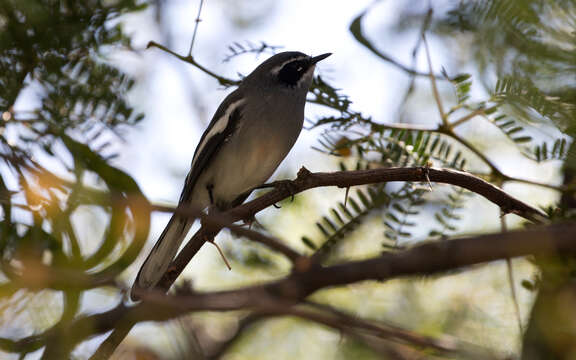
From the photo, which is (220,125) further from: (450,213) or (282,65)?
(450,213)

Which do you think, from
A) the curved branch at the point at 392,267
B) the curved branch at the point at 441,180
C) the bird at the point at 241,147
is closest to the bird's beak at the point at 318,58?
the bird at the point at 241,147

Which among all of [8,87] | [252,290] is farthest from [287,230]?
[252,290]

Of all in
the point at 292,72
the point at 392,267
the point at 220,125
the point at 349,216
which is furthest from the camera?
the point at 292,72

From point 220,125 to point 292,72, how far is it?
2.05ft

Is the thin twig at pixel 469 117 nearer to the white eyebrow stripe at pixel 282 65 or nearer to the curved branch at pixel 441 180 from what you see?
the curved branch at pixel 441 180

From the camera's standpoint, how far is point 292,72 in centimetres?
355

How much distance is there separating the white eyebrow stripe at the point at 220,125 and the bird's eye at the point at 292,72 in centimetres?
35

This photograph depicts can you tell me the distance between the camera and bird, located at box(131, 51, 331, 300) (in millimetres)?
2996

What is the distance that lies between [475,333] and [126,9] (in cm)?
185

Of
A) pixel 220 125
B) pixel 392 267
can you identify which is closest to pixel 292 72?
pixel 220 125

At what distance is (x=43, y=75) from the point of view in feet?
7.52

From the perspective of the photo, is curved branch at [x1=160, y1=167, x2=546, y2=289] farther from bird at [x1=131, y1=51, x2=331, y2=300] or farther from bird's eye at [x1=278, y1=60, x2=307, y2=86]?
bird's eye at [x1=278, y1=60, x2=307, y2=86]

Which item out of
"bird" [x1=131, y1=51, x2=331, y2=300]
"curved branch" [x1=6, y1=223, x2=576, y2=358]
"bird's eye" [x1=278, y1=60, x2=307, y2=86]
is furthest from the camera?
"bird's eye" [x1=278, y1=60, x2=307, y2=86]

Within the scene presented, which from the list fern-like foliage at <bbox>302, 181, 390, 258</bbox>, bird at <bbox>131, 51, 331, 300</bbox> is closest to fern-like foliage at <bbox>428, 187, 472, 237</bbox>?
fern-like foliage at <bbox>302, 181, 390, 258</bbox>
